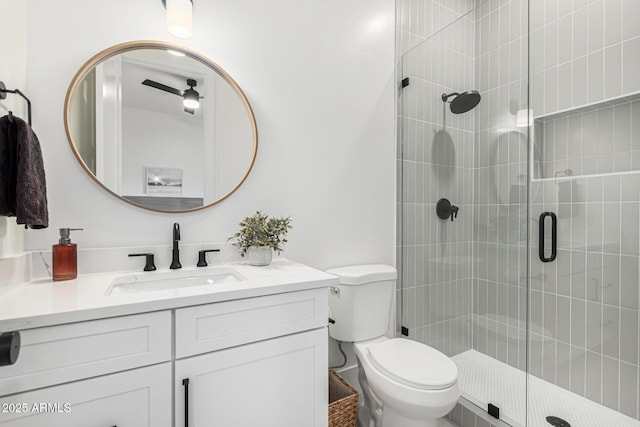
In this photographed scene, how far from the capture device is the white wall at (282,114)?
114 centimetres

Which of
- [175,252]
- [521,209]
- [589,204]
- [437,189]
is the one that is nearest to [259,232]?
[175,252]

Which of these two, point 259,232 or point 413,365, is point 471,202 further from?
point 259,232

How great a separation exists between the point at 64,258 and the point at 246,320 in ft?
2.29

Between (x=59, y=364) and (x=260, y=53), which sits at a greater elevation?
(x=260, y=53)

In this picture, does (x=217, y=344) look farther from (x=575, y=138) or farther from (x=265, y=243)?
(x=575, y=138)

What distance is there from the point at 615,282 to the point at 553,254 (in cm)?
28

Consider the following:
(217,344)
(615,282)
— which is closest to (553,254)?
(615,282)

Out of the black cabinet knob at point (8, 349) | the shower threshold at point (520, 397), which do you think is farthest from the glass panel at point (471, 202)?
the black cabinet knob at point (8, 349)

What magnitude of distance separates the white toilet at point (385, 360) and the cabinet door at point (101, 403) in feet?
2.75

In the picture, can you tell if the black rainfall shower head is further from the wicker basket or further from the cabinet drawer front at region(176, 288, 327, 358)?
the wicker basket

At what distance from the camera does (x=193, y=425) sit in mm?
896

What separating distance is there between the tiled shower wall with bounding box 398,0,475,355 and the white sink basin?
120cm

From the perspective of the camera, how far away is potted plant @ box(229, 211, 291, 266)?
1.35 m

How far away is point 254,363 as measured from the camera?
3.26ft
